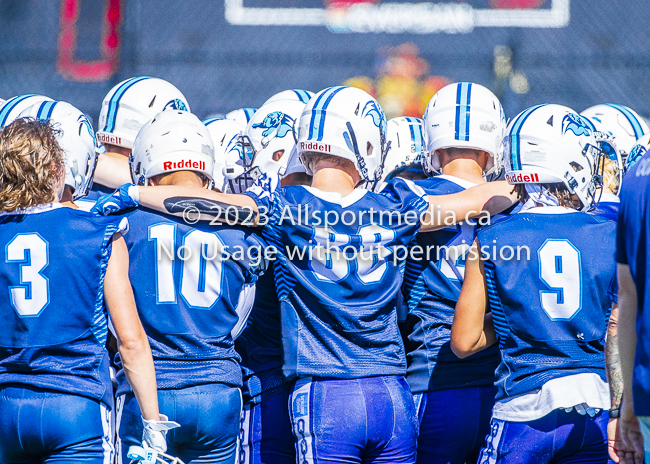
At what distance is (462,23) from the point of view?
914 centimetres

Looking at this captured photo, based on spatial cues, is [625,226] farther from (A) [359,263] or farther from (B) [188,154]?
(B) [188,154]

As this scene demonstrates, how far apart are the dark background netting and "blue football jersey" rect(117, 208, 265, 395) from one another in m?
6.06

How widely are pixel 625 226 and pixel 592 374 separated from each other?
0.74 metres

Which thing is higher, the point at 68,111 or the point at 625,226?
the point at 68,111

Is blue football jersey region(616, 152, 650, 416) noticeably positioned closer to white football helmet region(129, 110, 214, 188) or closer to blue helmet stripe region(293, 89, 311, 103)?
white football helmet region(129, 110, 214, 188)

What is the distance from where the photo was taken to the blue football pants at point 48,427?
8.07ft

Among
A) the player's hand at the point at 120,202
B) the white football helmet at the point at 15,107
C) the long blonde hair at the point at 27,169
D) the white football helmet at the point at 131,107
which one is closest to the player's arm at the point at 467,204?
the player's hand at the point at 120,202

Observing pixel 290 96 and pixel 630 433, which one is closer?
pixel 630 433

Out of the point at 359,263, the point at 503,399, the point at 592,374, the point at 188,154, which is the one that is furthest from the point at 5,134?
the point at 592,374

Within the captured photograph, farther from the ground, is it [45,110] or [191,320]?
[45,110]

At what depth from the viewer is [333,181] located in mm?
2920

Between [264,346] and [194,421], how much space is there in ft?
1.52

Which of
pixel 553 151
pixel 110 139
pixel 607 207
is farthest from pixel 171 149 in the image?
pixel 607 207

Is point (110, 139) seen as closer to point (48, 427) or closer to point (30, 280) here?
point (30, 280)
